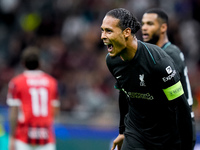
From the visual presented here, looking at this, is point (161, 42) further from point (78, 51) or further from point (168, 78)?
point (78, 51)

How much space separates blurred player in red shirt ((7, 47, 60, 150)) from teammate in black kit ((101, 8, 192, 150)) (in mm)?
2241

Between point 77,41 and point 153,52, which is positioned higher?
point 153,52

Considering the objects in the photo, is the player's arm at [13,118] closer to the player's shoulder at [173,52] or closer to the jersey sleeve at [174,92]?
the player's shoulder at [173,52]

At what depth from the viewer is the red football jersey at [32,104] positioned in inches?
238

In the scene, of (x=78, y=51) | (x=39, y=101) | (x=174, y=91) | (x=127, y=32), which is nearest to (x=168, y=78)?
(x=174, y=91)

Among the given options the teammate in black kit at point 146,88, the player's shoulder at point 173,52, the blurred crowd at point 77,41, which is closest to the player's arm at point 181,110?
the teammate in black kit at point 146,88

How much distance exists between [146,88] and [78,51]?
7721 millimetres

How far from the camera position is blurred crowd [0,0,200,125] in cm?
1018

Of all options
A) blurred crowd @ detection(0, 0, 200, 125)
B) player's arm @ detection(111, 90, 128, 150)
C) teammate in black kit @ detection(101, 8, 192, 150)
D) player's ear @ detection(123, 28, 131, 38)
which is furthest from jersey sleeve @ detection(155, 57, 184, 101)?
blurred crowd @ detection(0, 0, 200, 125)

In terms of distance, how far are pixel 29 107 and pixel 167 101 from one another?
282cm

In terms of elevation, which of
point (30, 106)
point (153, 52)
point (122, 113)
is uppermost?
point (153, 52)

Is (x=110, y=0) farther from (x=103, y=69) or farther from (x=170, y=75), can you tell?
(x=170, y=75)

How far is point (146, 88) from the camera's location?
3.75 meters

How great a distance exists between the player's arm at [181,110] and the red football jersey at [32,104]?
2.81m
